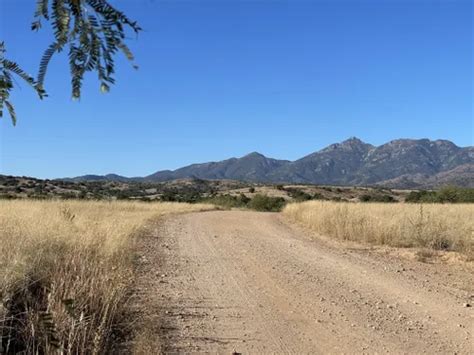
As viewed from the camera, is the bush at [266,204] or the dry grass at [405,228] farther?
the bush at [266,204]

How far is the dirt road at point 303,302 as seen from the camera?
16.4 ft

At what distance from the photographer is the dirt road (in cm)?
499

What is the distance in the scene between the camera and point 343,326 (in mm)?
5531

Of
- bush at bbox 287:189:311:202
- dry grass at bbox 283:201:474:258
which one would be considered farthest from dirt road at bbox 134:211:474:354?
bush at bbox 287:189:311:202

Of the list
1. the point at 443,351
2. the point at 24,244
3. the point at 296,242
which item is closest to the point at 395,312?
the point at 443,351

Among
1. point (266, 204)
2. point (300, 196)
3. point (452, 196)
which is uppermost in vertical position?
point (452, 196)

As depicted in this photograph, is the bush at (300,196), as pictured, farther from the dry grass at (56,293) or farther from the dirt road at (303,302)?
the dry grass at (56,293)

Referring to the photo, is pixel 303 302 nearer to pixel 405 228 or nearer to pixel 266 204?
pixel 405 228

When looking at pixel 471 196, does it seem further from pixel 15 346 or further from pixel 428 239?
pixel 15 346

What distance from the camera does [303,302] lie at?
656 centimetres

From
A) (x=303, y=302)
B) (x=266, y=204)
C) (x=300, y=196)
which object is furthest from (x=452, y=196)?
(x=303, y=302)

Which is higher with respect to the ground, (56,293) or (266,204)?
(56,293)

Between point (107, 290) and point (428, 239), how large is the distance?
9.06 m

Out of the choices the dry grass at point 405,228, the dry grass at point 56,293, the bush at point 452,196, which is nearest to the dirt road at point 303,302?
the dry grass at point 56,293
